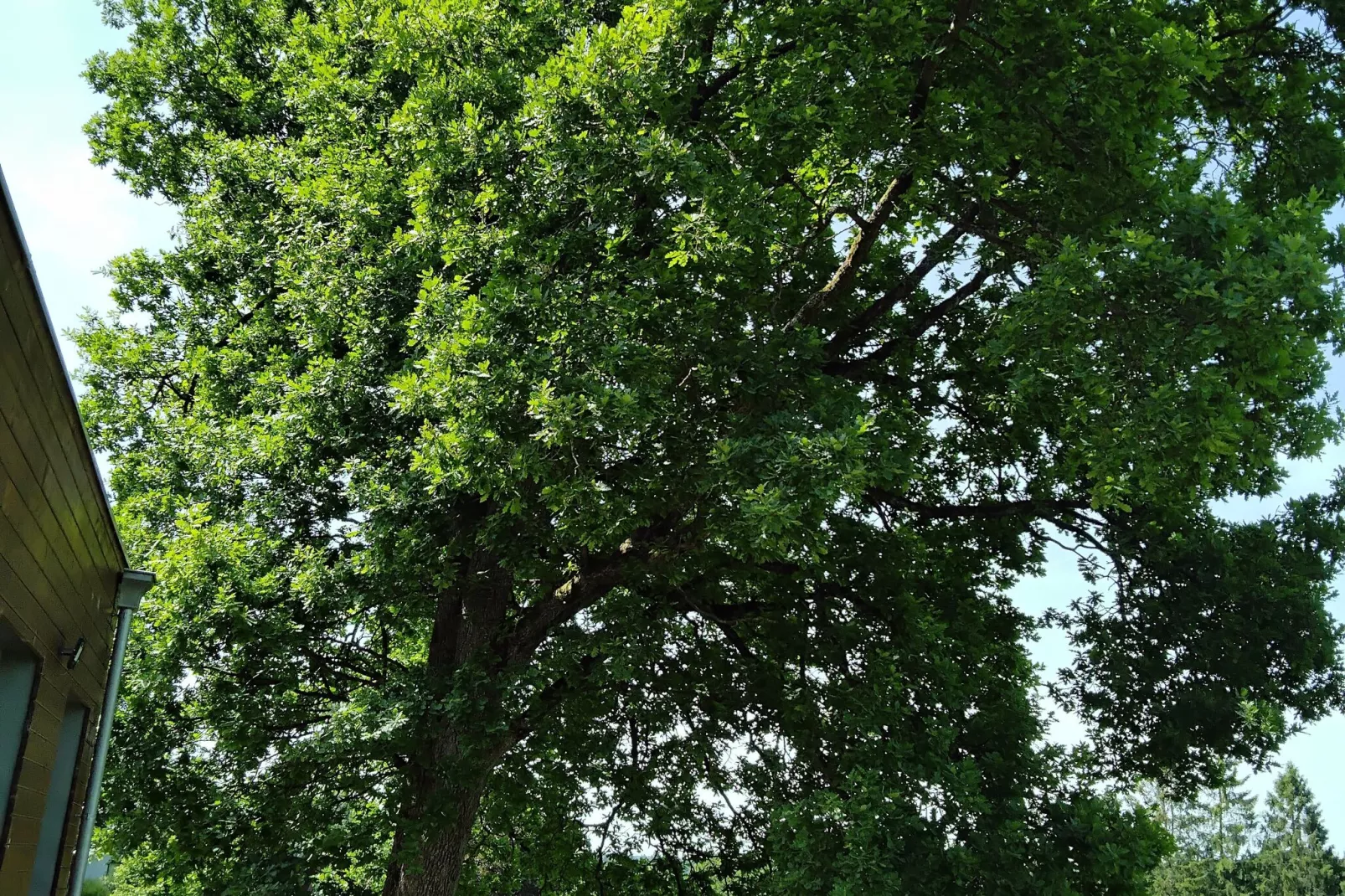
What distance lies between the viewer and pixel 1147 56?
265 inches

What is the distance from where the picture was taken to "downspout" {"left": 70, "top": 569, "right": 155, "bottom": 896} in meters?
5.39

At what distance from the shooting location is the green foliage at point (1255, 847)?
48.9m

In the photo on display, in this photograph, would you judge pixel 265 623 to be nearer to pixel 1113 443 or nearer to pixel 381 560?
pixel 381 560

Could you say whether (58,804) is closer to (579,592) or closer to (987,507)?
(579,592)

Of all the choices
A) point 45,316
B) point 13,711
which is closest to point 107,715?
point 13,711

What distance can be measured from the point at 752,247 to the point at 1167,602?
5.54 metres

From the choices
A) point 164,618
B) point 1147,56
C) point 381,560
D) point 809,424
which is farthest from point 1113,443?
point 164,618

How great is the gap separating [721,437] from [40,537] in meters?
4.81

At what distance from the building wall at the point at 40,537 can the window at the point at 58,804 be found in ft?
0.23

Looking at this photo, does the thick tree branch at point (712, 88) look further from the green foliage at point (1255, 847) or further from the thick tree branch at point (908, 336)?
the green foliage at point (1255, 847)

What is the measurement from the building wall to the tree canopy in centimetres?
281

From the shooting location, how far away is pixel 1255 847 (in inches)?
2144

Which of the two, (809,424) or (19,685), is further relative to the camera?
(809,424)

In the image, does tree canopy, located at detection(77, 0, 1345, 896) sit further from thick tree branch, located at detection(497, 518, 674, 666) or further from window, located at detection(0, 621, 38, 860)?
window, located at detection(0, 621, 38, 860)
